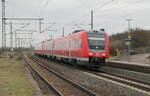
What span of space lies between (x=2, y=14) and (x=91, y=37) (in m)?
16.7

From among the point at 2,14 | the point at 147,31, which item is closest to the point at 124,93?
the point at 2,14

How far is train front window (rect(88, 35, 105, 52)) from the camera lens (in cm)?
2593

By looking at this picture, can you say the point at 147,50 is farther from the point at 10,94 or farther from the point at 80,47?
the point at 10,94

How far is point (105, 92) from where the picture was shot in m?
14.0

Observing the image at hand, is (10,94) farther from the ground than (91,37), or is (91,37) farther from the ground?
(91,37)

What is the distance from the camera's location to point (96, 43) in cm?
2614

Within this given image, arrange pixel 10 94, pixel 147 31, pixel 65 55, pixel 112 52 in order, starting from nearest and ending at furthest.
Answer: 1. pixel 10 94
2. pixel 65 55
3. pixel 112 52
4. pixel 147 31

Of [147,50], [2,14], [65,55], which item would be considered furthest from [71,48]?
[147,50]

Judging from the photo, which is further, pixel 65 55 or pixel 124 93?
pixel 65 55

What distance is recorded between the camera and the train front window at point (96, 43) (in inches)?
1021

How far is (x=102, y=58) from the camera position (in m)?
25.8

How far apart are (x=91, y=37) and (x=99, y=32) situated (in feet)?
2.97

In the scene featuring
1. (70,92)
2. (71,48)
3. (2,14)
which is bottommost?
(70,92)

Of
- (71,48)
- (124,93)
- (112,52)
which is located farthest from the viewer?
(112,52)
